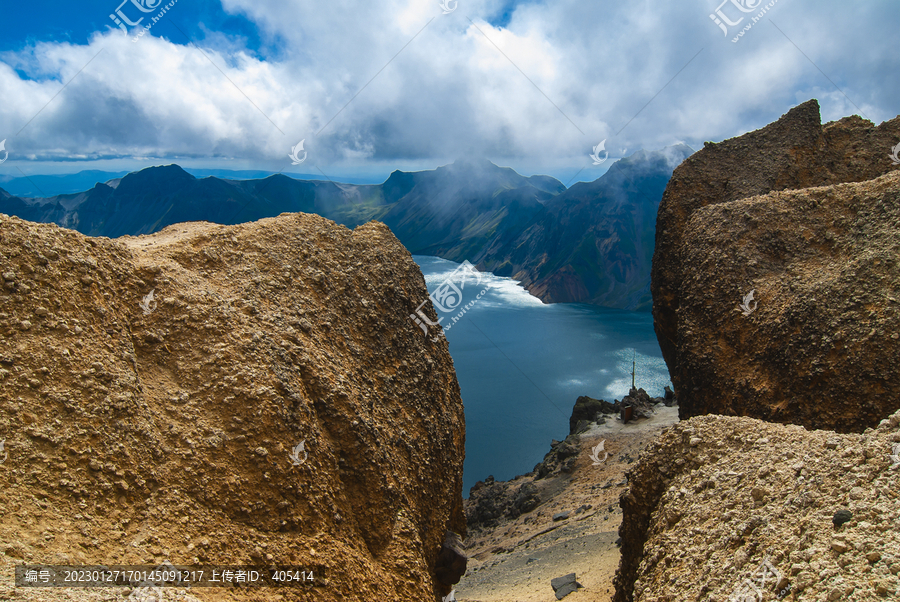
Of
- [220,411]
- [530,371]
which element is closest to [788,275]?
[220,411]

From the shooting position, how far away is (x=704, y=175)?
25984mm

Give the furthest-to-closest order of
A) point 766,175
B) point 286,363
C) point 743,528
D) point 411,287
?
point 766,175
point 411,287
point 286,363
point 743,528

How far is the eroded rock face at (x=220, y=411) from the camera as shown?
298 inches

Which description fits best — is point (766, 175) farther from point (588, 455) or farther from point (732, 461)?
point (588, 455)

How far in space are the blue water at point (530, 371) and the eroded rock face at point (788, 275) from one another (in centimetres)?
3648

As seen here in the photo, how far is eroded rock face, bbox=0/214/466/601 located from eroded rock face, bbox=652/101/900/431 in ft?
39.5

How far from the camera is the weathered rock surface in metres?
6.64

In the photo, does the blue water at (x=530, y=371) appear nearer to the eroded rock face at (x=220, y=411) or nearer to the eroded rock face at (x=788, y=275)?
the eroded rock face at (x=788, y=275)

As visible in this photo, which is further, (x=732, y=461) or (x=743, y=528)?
(x=732, y=461)

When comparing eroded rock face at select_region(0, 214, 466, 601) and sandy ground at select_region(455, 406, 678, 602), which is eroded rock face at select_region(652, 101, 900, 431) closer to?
sandy ground at select_region(455, 406, 678, 602)

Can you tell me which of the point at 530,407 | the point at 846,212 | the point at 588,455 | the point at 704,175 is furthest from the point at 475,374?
the point at 846,212

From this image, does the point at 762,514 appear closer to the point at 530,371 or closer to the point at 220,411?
the point at 220,411

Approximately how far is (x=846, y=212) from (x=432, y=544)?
20317mm

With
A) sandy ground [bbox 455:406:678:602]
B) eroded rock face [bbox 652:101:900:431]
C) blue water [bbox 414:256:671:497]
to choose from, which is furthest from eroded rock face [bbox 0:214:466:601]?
blue water [bbox 414:256:671:497]
